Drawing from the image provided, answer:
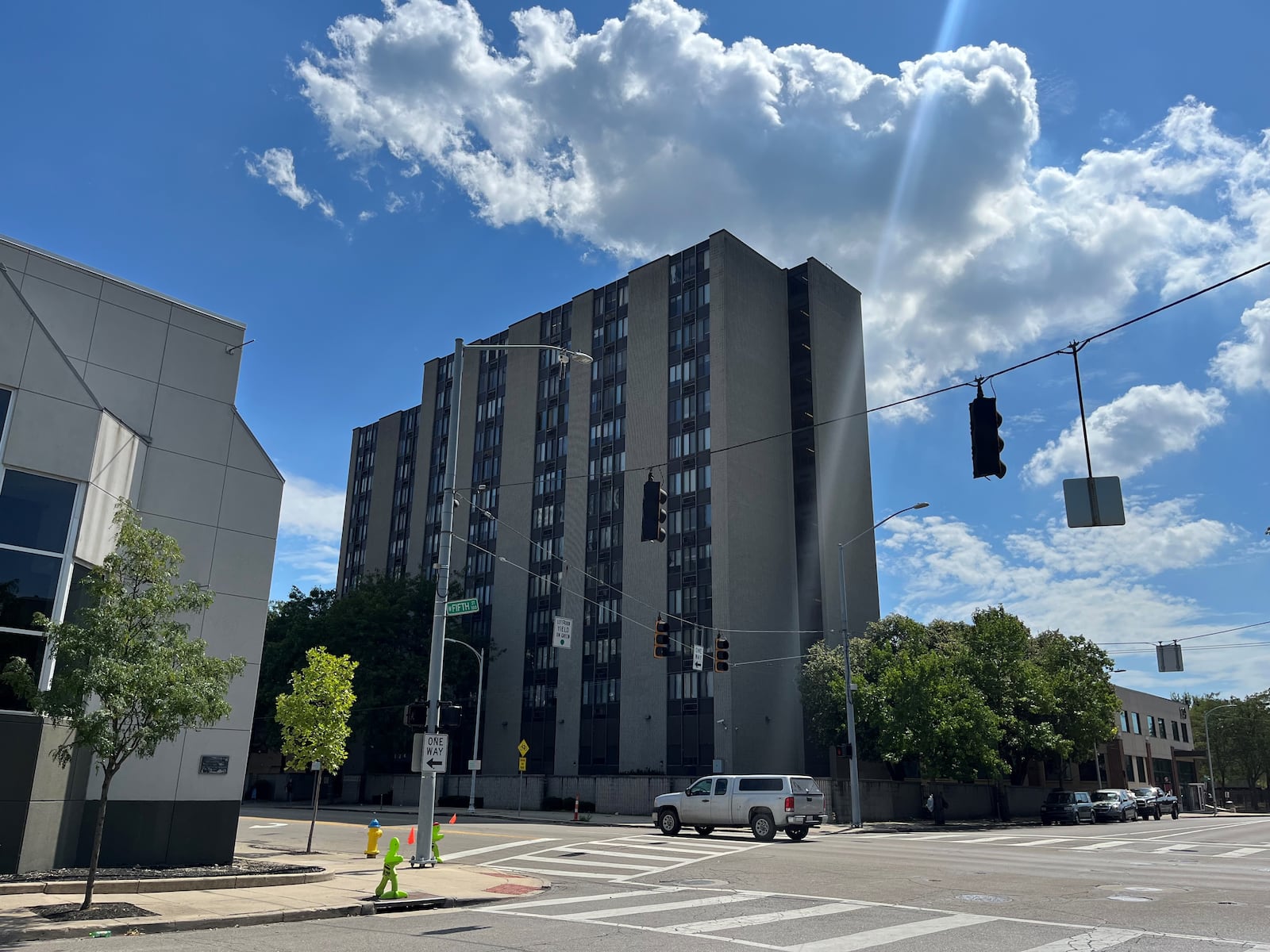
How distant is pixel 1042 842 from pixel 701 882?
1666 cm

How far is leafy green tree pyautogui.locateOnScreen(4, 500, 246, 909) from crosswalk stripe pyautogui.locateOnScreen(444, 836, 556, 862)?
10053 millimetres

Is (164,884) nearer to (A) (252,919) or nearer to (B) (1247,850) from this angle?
(A) (252,919)

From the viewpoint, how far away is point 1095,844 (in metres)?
27.9

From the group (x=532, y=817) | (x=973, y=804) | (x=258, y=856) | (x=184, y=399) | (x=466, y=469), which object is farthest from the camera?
(x=466, y=469)

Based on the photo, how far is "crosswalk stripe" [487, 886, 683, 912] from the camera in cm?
1408

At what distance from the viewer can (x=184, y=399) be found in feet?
62.7

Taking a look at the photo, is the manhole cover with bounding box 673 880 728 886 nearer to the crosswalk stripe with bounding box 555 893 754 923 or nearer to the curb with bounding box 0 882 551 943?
the crosswalk stripe with bounding box 555 893 754 923

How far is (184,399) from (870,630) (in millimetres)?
48255

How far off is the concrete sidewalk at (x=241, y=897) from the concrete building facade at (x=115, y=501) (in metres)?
1.99

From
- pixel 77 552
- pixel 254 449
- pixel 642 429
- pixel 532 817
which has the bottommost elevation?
pixel 532 817

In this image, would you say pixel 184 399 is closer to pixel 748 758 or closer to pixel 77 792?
pixel 77 792

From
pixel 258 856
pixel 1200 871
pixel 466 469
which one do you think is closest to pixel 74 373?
pixel 258 856

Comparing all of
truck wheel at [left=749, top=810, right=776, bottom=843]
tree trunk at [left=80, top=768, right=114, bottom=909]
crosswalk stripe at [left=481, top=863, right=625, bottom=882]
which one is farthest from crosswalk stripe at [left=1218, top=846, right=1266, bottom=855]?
tree trunk at [left=80, top=768, right=114, bottom=909]

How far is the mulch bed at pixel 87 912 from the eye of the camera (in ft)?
38.3
